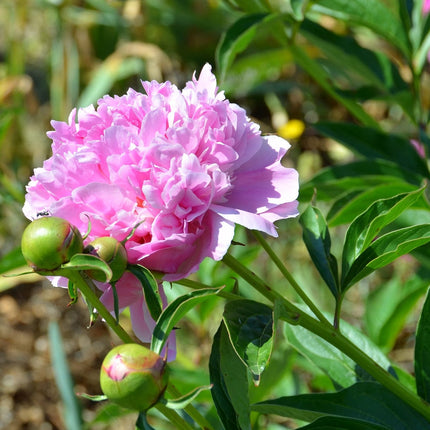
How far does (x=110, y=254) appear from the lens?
52 centimetres

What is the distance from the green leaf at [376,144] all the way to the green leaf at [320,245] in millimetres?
361

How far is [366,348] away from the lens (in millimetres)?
823

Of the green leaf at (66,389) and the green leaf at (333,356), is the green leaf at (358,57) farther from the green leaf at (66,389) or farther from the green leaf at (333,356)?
the green leaf at (66,389)

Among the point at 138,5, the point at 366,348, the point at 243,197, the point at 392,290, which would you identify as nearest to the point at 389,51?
the point at 138,5

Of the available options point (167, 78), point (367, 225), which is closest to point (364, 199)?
point (367, 225)

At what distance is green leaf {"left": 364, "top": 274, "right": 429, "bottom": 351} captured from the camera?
1.05m

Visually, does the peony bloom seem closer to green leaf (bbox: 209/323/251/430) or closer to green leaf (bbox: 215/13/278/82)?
green leaf (bbox: 209/323/251/430)

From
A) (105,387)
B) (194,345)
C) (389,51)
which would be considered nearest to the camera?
(105,387)

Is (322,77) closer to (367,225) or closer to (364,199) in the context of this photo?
(364,199)

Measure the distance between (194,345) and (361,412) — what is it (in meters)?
1.21

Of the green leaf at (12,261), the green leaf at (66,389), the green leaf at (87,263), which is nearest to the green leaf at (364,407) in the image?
the green leaf at (87,263)

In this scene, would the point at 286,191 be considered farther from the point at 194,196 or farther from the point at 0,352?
the point at 0,352

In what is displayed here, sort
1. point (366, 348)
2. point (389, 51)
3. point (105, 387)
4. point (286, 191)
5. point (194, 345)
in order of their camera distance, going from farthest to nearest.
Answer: point (389, 51) < point (194, 345) < point (366, 348) < point (286, 191) < point (105, 387)

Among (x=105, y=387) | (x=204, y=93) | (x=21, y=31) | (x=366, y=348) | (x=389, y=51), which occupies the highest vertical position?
(x=204, y=93)
